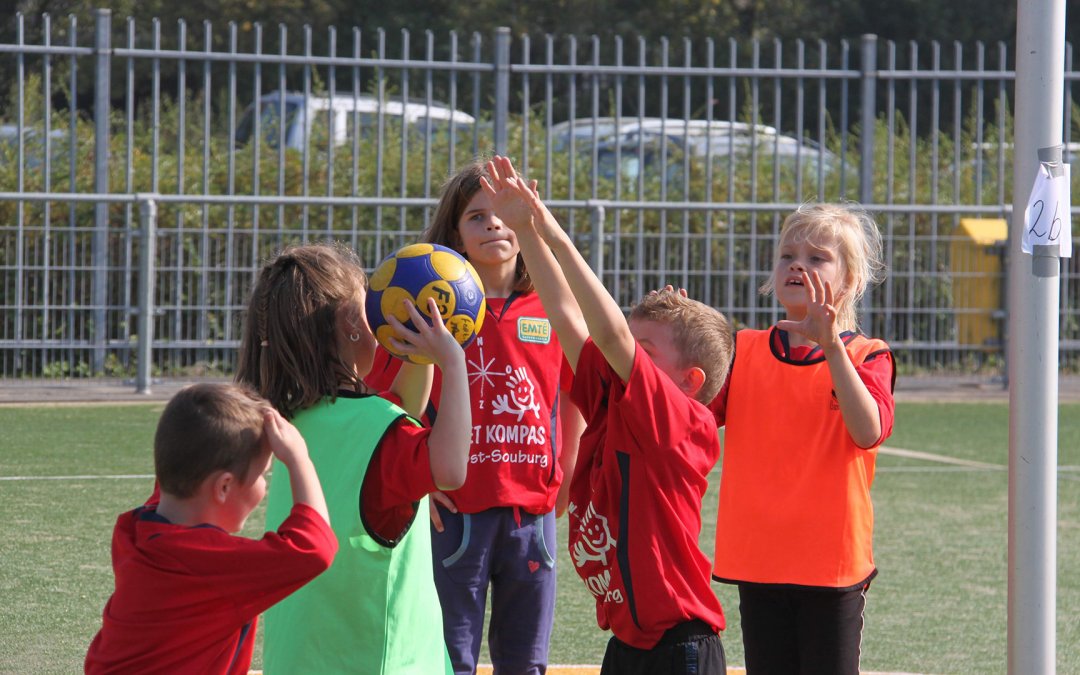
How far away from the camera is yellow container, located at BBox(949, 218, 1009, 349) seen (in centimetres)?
1394

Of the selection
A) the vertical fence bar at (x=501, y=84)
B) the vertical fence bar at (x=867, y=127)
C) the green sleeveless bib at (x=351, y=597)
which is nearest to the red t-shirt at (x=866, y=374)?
the green sleeveless bib at (x=351, y=597)

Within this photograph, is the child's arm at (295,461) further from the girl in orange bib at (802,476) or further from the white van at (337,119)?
the white van at (337,119)

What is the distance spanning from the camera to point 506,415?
14.1ft

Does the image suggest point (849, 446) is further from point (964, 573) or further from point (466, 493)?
point (964, 573)

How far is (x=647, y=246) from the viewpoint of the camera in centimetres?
1361

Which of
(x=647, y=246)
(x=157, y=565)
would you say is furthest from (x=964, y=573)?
(x=647, y=246)

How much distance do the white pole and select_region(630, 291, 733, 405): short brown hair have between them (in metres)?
0.69

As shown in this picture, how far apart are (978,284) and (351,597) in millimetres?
11932

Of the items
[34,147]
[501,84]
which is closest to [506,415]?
[501,84]

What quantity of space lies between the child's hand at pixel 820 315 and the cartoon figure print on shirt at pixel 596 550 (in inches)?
26.5

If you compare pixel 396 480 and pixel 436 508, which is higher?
pixel 396 480

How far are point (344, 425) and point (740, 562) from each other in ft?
4.17

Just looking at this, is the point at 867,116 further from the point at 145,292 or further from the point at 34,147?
the point at 34,147

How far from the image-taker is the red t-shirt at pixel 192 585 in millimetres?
2725
